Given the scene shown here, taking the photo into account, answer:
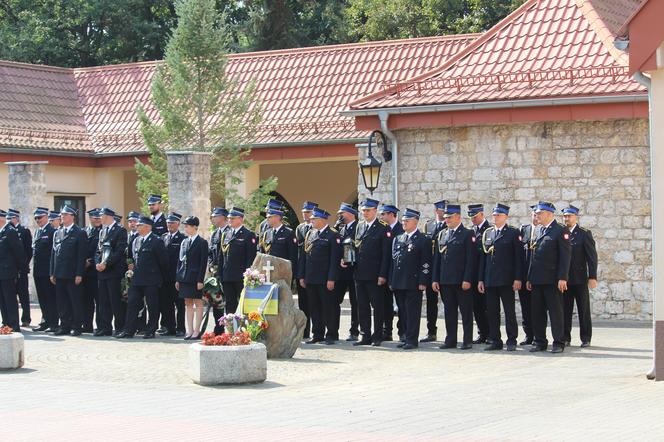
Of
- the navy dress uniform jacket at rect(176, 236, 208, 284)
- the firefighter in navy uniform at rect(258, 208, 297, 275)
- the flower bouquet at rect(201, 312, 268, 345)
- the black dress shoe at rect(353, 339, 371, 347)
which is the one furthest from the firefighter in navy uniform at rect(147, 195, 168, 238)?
the flower bouquet at rect(201, 312, 268, 345)

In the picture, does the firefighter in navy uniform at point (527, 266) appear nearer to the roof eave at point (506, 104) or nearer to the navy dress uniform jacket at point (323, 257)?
the navy dress uniform jacket at point (323, 257)

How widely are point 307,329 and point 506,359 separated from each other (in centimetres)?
371

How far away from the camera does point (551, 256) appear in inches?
586

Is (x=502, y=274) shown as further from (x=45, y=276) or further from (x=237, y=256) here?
(x=45, y=276)

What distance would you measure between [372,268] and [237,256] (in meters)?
1.87

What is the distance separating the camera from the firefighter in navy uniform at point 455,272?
609 inches

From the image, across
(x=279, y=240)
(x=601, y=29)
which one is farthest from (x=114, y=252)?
(x=601, y=29)

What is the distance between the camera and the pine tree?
2648 centimetres

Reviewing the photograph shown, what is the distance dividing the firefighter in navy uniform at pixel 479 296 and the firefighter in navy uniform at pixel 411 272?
631 millimetres

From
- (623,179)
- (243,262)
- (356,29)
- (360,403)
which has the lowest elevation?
(360,403)

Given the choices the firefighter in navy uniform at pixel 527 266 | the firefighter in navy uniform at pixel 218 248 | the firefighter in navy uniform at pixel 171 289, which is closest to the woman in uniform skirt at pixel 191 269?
the firefighter in navy uniform at pixel 218 248

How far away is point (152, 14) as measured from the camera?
43.2 meters

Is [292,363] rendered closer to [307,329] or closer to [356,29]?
[307,329]

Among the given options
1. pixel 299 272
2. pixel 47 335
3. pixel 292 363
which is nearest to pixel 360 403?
pixel 292 363
